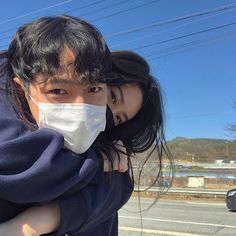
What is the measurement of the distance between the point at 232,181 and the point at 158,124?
30.8 m

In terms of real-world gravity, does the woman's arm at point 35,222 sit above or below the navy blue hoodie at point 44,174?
below

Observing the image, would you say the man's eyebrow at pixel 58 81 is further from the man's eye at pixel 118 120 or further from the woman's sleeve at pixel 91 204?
the man's eye at pixel 118 120

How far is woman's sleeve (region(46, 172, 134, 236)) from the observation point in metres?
1.12

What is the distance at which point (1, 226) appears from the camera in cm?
105

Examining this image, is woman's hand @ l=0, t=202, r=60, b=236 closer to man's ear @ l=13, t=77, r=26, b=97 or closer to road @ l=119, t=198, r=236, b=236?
man's ear @ l=13, t=77, r=26, b=97

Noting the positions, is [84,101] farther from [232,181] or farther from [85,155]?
[232,181]

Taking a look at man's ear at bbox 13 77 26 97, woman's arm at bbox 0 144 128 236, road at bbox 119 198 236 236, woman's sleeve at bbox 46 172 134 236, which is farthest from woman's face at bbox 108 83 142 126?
road at bbox 119 198 236 236

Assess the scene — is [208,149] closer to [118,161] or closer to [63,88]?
[118,161]

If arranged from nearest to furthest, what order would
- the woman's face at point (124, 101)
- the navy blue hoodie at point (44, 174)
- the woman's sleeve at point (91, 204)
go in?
the navy blue hoodie at point (44, 174) < the woman's sleeve at point (91, 204) < the woman's face at point (124, 101)

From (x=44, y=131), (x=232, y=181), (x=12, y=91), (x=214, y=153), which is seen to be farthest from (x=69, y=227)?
(x=214, y=153)

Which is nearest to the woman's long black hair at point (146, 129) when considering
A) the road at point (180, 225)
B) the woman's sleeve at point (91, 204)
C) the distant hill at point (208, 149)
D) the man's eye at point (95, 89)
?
the woman's sleeve at point (91, 204)

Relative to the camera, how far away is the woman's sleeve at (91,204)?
3.68ft

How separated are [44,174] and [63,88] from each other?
0.70ft

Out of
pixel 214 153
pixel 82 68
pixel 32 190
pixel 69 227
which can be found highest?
pixel 82 68
